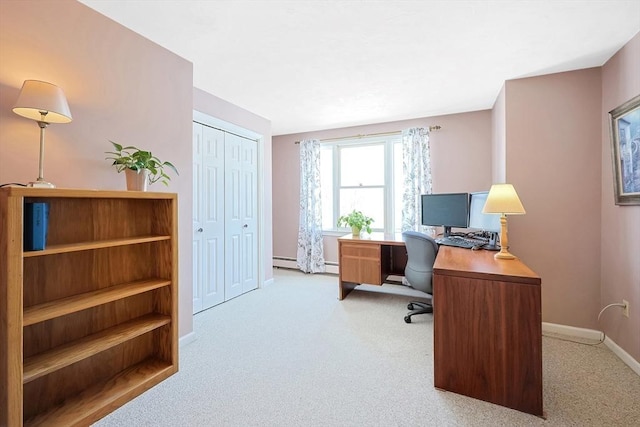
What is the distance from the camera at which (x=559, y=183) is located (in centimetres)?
252

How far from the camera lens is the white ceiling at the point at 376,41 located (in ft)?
5.63

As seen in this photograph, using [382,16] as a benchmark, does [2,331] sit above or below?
below

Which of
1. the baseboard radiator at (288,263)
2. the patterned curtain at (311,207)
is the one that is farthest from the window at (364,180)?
the baseboard radiator at (288,263)

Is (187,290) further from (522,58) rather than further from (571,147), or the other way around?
(571,147)

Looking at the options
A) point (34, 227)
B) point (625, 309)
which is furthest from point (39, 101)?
point (625, 309)

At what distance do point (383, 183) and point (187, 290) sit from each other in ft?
9.90

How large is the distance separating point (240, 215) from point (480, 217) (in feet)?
9.06

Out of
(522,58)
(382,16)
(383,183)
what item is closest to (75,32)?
(382,16)

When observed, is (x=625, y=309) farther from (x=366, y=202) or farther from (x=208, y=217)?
(x=208, y=217)

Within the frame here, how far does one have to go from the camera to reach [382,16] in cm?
179

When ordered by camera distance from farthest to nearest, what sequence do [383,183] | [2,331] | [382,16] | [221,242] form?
[383,183] < [221,242] < [382,16] < [2,331]

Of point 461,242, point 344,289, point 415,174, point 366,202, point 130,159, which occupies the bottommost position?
point 344,289

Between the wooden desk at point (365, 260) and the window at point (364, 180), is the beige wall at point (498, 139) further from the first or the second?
the wooden desk at point (365, 260)

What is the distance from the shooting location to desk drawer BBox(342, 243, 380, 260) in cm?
330
